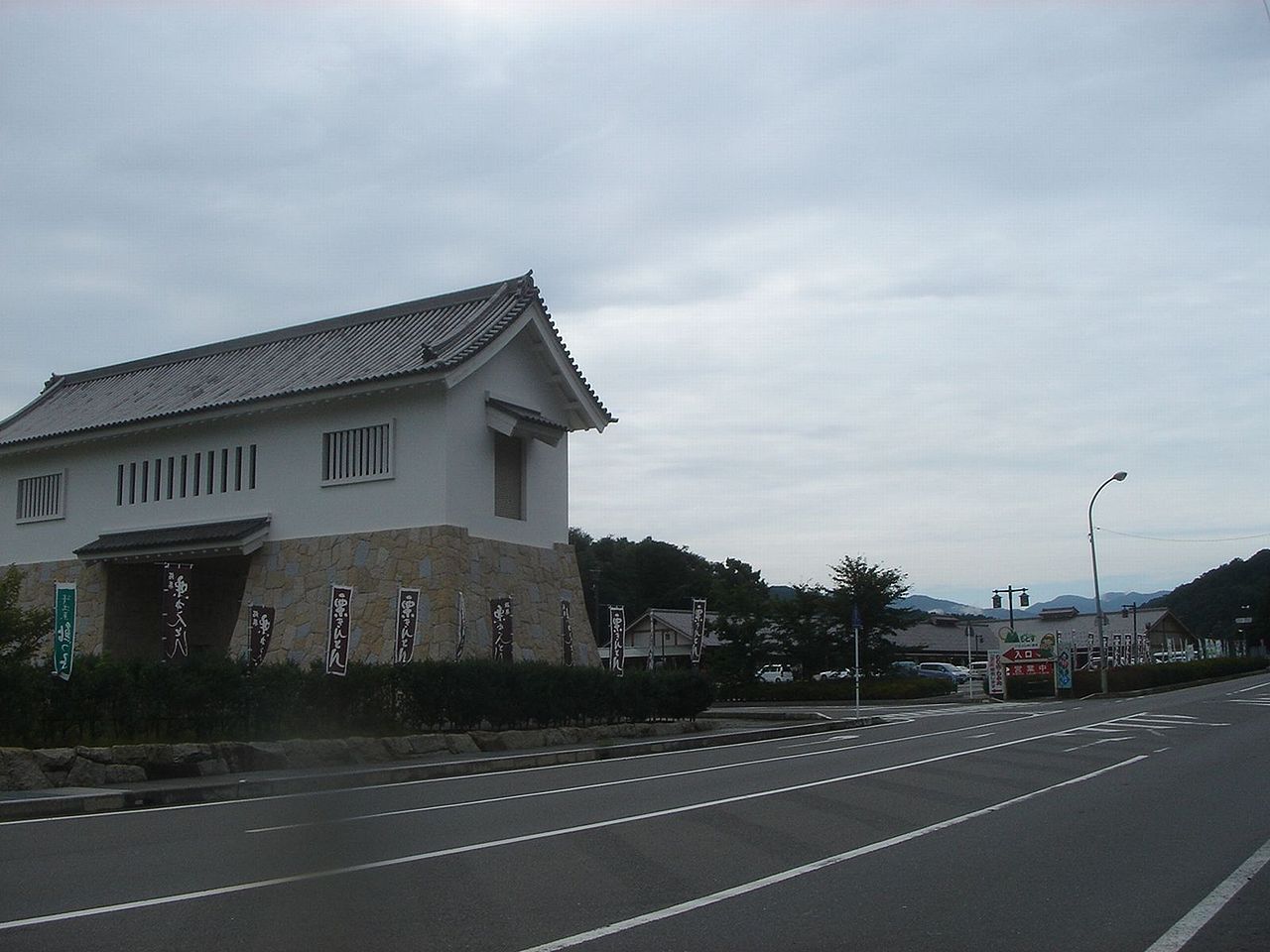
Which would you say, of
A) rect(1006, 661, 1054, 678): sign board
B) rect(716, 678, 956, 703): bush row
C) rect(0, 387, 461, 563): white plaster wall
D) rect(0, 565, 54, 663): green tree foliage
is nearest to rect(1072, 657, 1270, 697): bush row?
rect(1006, 661, 1054, 678): sign board

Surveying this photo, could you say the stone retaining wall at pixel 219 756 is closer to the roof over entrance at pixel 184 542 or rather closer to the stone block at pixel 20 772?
the stone block at pixel 20 772

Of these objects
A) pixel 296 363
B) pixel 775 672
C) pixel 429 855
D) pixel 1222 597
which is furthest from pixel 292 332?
pixel 1222 597

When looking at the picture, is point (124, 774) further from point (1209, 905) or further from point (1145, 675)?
point (1145, 675)

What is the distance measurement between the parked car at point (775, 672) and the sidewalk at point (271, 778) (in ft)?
84.2

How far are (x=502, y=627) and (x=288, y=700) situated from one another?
20.2 ft

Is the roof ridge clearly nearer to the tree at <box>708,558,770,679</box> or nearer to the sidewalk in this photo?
the sidewalk

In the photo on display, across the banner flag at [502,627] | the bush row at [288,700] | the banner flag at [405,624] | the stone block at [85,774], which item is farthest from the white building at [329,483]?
the stone block at [85,774]

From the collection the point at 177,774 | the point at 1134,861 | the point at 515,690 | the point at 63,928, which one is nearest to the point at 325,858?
the point at 63,928

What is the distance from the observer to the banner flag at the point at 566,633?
28.2 meters

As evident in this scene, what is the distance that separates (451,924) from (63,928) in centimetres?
233

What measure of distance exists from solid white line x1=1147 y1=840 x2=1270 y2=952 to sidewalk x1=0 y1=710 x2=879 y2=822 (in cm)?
500

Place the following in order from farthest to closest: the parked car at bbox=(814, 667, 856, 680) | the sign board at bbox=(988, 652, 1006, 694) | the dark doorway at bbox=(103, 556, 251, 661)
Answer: the parked car at bbox=(814, 667, 856, 680) → the sign board at bbox=(988, 652, 1006, 694) → the dark doorway at bbox=(103, 556, 251, 661)

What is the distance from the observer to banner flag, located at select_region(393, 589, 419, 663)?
21.6m

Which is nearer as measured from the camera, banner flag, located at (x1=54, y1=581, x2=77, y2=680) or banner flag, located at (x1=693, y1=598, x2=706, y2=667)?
banner flag, located at (x1=54, y1=581, x2=77, y2=680)
